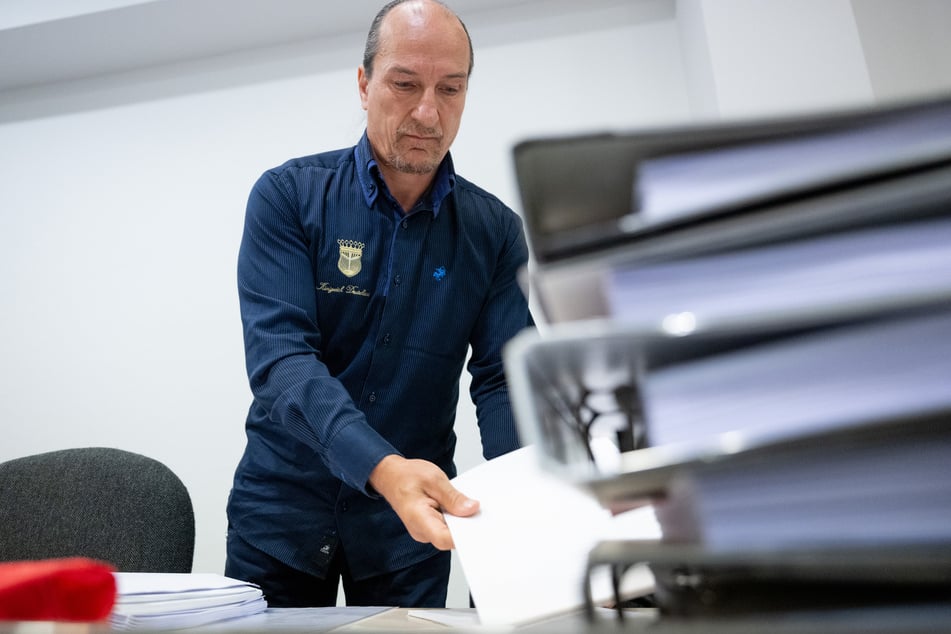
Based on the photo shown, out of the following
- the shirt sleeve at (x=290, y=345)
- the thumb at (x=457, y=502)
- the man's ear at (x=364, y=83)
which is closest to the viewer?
the thumb at (x=457, y=502)

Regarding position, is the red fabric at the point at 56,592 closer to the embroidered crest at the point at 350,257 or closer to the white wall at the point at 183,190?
the embroidered crest at the point at 350,257

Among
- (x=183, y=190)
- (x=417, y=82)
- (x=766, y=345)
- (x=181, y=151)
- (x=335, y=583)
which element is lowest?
(x=335, y=583)

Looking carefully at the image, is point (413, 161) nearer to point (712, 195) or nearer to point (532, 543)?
point (532, 543)

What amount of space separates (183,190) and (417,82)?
6.06 ft

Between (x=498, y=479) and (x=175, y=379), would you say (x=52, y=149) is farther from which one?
(x=498, y=479)

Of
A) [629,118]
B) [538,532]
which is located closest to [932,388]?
[538,532]

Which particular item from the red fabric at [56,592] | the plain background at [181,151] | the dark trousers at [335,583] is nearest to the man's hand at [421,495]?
the red fabric at [56,592]

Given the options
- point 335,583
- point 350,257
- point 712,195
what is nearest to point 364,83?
point 350,257

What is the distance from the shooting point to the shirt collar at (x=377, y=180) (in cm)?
142

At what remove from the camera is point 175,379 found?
105 inches

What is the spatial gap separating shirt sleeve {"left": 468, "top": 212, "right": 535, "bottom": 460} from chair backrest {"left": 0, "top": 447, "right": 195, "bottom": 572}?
0.62 meters

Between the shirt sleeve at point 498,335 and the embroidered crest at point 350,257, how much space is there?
0.91 feet

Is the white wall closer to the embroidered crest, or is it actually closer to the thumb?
the embroidered crest

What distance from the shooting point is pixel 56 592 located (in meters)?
0.31
